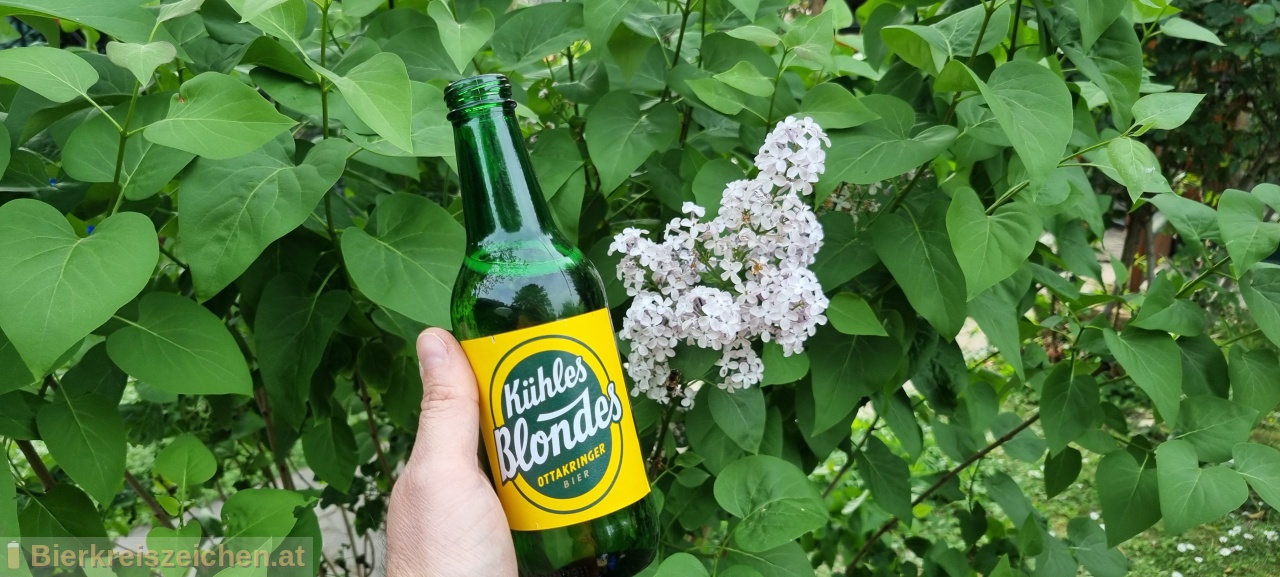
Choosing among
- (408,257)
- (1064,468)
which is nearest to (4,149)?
(408,257)

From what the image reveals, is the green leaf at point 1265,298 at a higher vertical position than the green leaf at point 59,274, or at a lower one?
lower

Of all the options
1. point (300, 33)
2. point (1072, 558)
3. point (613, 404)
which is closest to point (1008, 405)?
point (1072, 558)

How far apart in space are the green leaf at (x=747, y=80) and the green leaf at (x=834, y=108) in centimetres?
7

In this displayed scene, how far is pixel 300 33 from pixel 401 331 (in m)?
0.41

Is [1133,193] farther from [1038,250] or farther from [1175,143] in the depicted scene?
[1175,143]

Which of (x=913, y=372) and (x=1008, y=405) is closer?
(x=913, y=372)

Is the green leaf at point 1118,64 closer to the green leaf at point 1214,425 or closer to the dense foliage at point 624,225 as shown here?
the dense foliage at point 624,225

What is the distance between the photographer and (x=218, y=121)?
3.21 ft

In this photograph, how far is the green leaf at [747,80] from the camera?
113 centimetres

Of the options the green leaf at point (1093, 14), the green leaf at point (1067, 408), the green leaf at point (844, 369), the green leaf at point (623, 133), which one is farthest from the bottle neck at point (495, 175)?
the green leaf at point (1067, 408)

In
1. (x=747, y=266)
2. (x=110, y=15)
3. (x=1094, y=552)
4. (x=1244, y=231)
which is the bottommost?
(x=1094, y=552)

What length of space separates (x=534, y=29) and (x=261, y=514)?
2.63 ft

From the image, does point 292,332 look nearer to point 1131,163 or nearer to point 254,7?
point 254,7

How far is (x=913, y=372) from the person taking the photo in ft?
4.37
